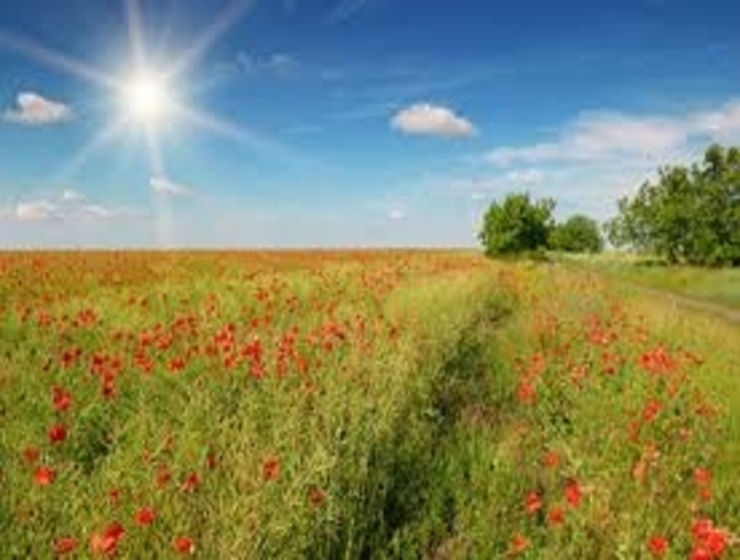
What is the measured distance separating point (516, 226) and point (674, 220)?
20.2m

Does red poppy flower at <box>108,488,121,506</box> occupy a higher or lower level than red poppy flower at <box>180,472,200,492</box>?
lower

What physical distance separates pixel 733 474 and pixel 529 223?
7983 cm

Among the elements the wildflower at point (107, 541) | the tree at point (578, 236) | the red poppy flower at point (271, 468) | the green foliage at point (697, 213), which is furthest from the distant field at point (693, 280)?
the tree at point (578, 236)

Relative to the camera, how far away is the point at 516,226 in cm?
8512

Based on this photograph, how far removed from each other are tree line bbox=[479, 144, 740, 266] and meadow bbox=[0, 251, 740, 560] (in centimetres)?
5562

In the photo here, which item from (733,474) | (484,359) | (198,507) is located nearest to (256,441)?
(198,507)

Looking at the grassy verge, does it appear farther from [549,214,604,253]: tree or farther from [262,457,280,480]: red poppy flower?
[549,214,604,253]: tree

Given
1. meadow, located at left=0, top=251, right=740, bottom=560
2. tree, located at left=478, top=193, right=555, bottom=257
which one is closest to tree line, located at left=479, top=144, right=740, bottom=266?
tree, located at left=478, top=193, right=555, bottom=257

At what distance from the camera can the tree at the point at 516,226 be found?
84312 mm

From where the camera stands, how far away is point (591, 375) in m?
9.48

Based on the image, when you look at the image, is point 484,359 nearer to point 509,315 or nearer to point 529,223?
point 509,315

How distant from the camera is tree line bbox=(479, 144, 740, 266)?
6372 cm

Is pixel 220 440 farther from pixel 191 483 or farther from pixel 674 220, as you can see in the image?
pixel 674 220

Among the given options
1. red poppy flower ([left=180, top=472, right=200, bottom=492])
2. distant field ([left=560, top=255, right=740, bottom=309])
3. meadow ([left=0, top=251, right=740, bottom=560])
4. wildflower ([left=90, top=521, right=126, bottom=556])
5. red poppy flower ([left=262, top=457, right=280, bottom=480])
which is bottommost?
distant field ([left=560, top=255, right=740, bottom=309])
